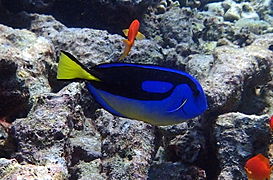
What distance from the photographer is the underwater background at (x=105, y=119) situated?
2.95 metres

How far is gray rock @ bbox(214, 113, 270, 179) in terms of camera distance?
3.40 m

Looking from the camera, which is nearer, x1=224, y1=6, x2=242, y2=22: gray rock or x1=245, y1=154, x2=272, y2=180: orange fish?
x1=245, y1=154, x2=272, y2=180: orange fish

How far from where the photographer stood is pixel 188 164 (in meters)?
3.33

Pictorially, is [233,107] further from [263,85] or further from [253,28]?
[253,28]

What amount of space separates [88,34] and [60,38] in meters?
0.48

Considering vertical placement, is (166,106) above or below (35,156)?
above

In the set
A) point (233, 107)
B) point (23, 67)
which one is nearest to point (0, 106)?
point (23, 67)

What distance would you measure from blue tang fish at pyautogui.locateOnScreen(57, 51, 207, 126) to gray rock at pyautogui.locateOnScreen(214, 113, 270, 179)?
1863 mm

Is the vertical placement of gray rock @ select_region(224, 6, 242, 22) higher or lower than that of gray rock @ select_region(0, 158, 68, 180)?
higher

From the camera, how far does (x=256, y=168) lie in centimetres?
302

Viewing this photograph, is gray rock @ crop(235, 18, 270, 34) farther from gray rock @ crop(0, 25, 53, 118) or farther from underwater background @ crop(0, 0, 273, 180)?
gray rock @ crop(0, 25, 53, 118)

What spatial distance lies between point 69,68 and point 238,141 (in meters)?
2.43

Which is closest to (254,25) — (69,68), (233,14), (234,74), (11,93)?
(233,14)

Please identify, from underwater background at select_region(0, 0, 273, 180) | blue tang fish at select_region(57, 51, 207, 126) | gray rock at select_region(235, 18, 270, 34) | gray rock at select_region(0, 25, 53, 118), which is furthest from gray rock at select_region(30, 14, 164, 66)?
gray rock at select_region(235, 18, 270, 34)
